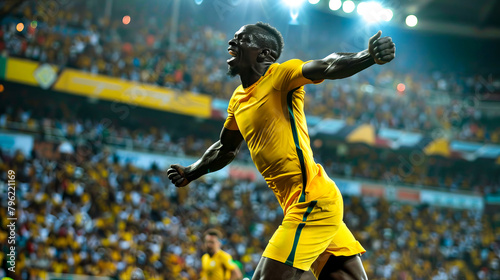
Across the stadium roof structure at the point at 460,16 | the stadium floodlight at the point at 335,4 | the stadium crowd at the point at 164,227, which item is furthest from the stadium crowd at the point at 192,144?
the stadium roof structure at the point at 460,16

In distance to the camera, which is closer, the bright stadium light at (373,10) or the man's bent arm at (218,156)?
the man's bent arm at (218,156)

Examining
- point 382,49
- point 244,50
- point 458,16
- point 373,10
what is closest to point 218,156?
point 244,50

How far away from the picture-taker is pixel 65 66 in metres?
20.1

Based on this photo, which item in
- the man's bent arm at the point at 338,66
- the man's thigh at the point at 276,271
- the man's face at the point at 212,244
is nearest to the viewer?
the man's bent arm at the point at 338,66

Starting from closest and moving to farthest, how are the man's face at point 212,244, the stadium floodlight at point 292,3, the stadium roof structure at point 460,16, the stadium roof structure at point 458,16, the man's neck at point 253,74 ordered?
the man's neck at point 253,74 < the man's face at point 212,244 < the stadium floodlight at point 292,3 < the stadium roof structure at point 458,16 < the stadium roof structure at point 460,16

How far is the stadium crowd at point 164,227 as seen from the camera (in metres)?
13.6

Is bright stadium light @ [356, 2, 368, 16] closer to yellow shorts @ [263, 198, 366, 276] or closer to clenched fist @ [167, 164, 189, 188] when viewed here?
clenched fist @ [167, 164, 189, 188]

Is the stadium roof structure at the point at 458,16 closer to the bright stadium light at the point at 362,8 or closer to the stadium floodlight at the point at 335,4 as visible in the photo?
the stadium floodlight at the point at 335,4

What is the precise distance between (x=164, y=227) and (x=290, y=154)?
1311 cm

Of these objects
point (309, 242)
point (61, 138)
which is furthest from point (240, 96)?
point (61, 138)

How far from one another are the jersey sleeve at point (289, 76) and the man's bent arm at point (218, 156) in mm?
813

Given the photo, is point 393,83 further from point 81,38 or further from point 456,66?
point 81,38

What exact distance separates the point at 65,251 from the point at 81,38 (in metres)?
10.1

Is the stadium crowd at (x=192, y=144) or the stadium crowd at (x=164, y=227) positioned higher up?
the stadium crowd at (x=192, y=144)
